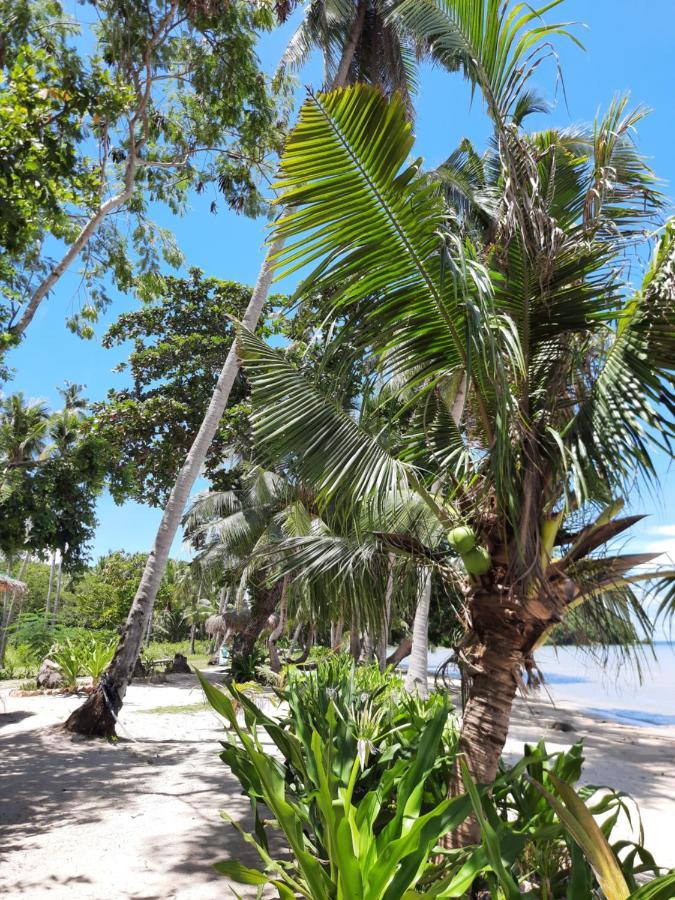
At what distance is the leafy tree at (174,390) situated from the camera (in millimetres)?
13469

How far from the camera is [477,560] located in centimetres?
307

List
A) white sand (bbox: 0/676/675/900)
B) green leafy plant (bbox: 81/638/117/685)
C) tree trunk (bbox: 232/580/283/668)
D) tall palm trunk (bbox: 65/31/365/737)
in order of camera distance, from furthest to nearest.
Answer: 1. tree trunk (bbox: 232/580/283/668)
2. green leafy plant (bbox: 81/638/117/685)
3. tall palm trunk (bbox: 65/31/365/737)
4. white sand (bbox: 0/676/675/900)

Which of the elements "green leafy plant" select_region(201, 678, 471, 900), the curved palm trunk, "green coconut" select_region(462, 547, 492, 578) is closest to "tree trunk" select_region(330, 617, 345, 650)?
"green leafy plant" select_region(201, 678, 471, 900)

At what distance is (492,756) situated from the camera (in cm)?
318

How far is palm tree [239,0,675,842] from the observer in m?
2.82

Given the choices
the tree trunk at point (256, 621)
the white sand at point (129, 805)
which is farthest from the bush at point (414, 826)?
the tree trunk at point (256, 621)

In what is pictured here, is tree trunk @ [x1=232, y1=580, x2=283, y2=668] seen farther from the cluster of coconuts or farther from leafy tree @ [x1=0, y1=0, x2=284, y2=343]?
the cluster of coconuts

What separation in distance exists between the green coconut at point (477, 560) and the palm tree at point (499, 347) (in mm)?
11

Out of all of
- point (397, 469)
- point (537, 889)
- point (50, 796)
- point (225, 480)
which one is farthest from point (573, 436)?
point (225, 480)

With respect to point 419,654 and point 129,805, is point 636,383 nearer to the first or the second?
point 129,805

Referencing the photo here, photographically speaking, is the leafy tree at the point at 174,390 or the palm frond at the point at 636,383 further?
the leafy tree at the point at 174,390

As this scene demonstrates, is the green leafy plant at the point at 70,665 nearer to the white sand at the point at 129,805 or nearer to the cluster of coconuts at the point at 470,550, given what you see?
the white sand at the point at 129,805

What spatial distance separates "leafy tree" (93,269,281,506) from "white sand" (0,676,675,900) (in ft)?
14.8

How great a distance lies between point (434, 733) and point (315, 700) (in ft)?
6.81
